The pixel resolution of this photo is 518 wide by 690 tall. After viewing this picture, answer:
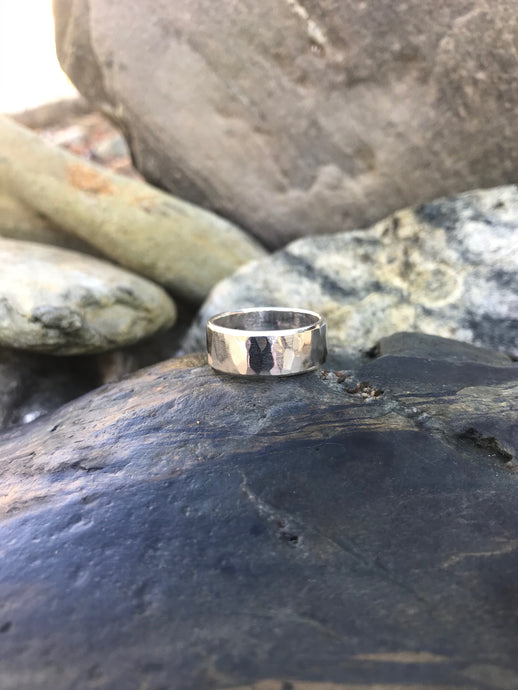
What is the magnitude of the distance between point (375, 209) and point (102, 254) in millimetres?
1619

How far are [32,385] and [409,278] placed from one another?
196 cm

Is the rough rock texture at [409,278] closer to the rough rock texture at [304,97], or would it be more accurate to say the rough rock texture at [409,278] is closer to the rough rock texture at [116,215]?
the rough rock texture at [304,97]

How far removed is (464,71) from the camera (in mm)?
2688

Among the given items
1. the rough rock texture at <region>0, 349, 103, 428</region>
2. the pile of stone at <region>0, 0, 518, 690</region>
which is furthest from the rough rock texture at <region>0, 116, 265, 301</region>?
the rough rock texture at <region>0, 349, 103, 428</region>

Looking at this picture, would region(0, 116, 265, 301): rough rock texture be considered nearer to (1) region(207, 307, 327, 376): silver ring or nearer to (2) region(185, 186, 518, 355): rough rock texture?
(2) region(185, 186, 518, 355): rough rock texture

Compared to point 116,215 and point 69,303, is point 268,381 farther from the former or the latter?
point 116,215

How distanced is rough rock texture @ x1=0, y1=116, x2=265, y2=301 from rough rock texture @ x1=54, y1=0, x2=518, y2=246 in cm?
42

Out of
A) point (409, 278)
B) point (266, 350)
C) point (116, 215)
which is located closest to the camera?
point (266, 350)

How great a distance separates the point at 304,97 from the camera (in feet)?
10.3

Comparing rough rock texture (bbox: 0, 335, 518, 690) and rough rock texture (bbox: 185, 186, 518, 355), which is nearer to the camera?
rough rock texture (bbox: 0, 335, 518, 690)

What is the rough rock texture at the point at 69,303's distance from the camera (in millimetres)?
2494

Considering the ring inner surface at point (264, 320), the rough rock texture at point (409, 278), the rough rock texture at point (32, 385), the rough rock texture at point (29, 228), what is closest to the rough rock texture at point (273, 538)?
the ring inner surface at point (264, 320)

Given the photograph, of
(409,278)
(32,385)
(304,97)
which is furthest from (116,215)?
(409,278)

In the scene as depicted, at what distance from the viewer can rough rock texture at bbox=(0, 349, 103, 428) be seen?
278cm
